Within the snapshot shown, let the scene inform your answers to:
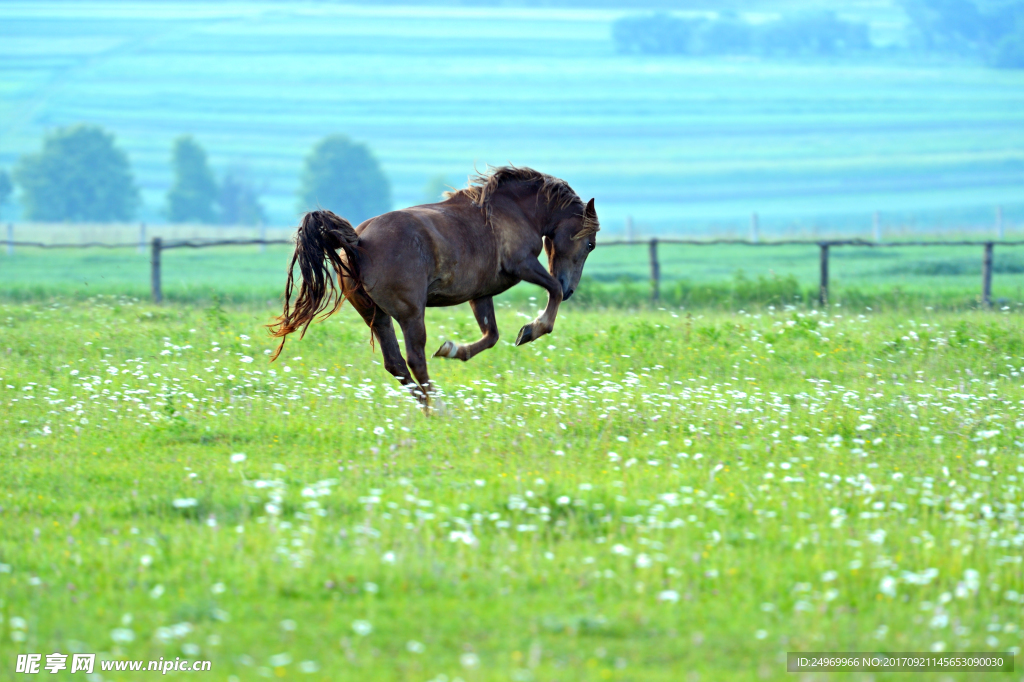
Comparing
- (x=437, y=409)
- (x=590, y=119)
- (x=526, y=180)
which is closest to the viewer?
(x=437, y=409)

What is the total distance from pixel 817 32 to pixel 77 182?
135 m

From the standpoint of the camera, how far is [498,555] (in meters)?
5.16

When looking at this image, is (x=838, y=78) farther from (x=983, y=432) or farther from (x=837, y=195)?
(x=983, y=432)

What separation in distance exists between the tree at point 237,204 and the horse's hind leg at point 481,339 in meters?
96.3

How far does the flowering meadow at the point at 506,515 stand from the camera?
13.9 feet

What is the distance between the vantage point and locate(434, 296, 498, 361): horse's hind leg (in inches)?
362

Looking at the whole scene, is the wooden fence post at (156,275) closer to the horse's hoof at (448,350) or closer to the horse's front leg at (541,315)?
the horse's hoof at (448,350)

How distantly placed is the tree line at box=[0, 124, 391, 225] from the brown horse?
7927cm

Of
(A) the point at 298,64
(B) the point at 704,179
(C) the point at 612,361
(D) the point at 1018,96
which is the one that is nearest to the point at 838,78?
(D) the point at 1018,96

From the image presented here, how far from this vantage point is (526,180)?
9734mm

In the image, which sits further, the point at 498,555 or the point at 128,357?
the point at 128,357

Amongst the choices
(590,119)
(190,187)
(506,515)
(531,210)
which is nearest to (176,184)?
(190,187)

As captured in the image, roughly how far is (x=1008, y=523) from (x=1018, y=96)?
155 m

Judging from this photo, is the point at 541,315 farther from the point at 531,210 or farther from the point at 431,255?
the point at 431,255
